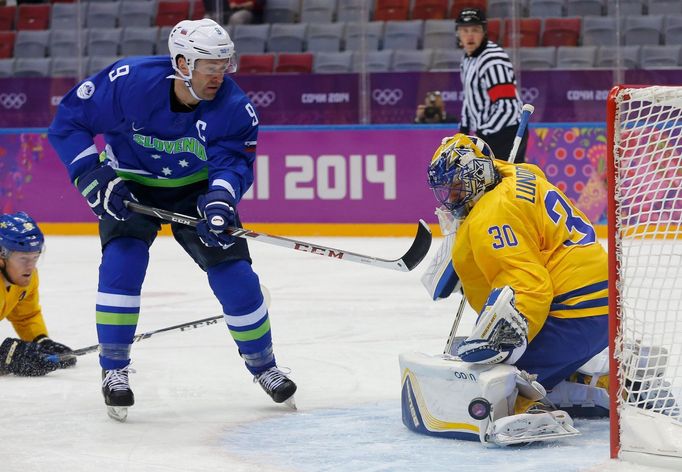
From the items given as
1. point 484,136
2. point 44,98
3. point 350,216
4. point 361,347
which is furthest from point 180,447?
point 44,98

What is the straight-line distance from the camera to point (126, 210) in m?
3.23

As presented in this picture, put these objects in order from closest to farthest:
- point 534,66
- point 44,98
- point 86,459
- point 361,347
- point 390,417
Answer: point 86,459, point 390,417, point 361,347, point 534,66, point 44,98

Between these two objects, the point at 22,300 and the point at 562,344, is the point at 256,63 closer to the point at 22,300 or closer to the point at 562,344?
the point at 22,300

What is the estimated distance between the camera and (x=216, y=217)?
10.2ft

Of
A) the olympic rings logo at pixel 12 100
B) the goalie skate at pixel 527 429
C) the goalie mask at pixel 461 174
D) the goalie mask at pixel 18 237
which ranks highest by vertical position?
the goalie mask at pixel 461 174

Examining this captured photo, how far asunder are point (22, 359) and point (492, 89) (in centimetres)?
288

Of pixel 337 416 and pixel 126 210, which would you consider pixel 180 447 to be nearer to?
pixel 337 416

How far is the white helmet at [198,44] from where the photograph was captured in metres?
3.13

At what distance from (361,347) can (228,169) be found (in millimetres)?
1213

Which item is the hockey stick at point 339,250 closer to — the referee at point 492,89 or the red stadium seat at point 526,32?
the referee at point 492,89

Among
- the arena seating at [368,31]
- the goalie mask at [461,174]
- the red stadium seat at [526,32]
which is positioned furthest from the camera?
the red stadium seat at [526,32]

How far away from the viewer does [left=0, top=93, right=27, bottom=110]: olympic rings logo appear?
8.73 metres

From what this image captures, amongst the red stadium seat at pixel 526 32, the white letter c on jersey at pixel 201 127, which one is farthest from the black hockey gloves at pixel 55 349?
the red stadium seat at pixel 526 32

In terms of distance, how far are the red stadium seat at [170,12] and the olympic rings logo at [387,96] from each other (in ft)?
5.55
